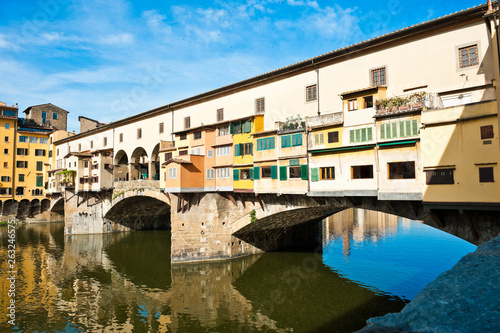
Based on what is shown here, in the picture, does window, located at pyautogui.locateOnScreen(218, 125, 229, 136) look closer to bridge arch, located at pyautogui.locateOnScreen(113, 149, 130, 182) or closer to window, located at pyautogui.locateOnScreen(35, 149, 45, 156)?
bridge arch, located at pyautogui.locateOnScreen(113, 149, 130, 182)

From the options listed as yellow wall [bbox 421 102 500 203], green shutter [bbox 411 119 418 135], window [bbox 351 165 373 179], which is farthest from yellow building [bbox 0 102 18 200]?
yellow wall [bbox 421 102 500 203]

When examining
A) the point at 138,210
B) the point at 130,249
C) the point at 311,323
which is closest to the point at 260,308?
the point at 311,323

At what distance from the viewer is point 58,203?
63281 mm

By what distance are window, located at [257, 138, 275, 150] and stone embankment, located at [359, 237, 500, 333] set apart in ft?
61.1

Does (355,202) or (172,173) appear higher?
(172,173)

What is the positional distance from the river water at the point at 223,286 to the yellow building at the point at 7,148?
27.4 metres

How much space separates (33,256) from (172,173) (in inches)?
856

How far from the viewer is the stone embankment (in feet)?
16.2

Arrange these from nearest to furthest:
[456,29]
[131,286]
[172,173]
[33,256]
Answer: [456,29] → [131,286] → [172,173] → [33,256]

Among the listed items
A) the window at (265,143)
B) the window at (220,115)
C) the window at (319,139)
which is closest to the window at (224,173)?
the window at (265,143)

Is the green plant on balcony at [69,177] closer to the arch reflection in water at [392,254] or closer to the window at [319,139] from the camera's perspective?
the arch reflection in water at [392,254]

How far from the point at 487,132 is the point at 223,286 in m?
20.0

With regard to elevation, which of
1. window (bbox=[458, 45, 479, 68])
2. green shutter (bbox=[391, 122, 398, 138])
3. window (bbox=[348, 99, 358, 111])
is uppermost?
window (bbox=[458, 45, 479, 68])

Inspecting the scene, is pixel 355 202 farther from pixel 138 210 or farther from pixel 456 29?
pixel 138 210
